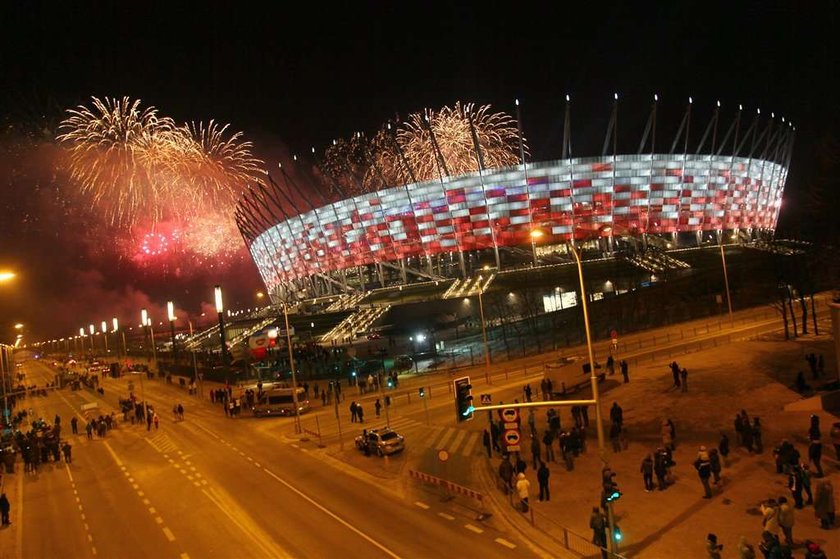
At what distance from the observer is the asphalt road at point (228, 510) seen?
51.6ft

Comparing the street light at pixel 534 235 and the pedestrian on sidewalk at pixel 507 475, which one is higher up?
the street light at pixel 534 235

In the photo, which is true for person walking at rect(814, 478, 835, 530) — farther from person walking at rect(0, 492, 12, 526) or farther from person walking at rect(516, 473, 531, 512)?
person walking at rect(0, 492, 12, 526)

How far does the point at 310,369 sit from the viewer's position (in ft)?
179

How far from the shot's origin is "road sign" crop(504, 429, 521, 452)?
55.8ft

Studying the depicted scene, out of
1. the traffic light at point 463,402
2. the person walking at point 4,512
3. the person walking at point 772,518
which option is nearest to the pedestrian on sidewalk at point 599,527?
the person walking at point 772,518

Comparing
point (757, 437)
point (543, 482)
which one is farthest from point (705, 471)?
point (543, 482)

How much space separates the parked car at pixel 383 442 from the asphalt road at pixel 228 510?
5.40 feet

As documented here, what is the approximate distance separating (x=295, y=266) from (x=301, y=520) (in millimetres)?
99669

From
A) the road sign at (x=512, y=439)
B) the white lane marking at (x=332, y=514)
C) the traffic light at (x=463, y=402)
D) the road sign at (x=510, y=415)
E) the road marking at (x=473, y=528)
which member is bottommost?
the road marking at (x=473, y=528)

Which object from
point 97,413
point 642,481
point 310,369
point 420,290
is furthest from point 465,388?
point 420,290

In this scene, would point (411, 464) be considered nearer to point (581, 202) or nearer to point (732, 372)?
point (732, 372)

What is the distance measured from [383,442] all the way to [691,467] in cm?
1262

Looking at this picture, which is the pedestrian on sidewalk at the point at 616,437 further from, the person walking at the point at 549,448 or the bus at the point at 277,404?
the bus at the point at 277,404

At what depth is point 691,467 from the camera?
1853 cm
